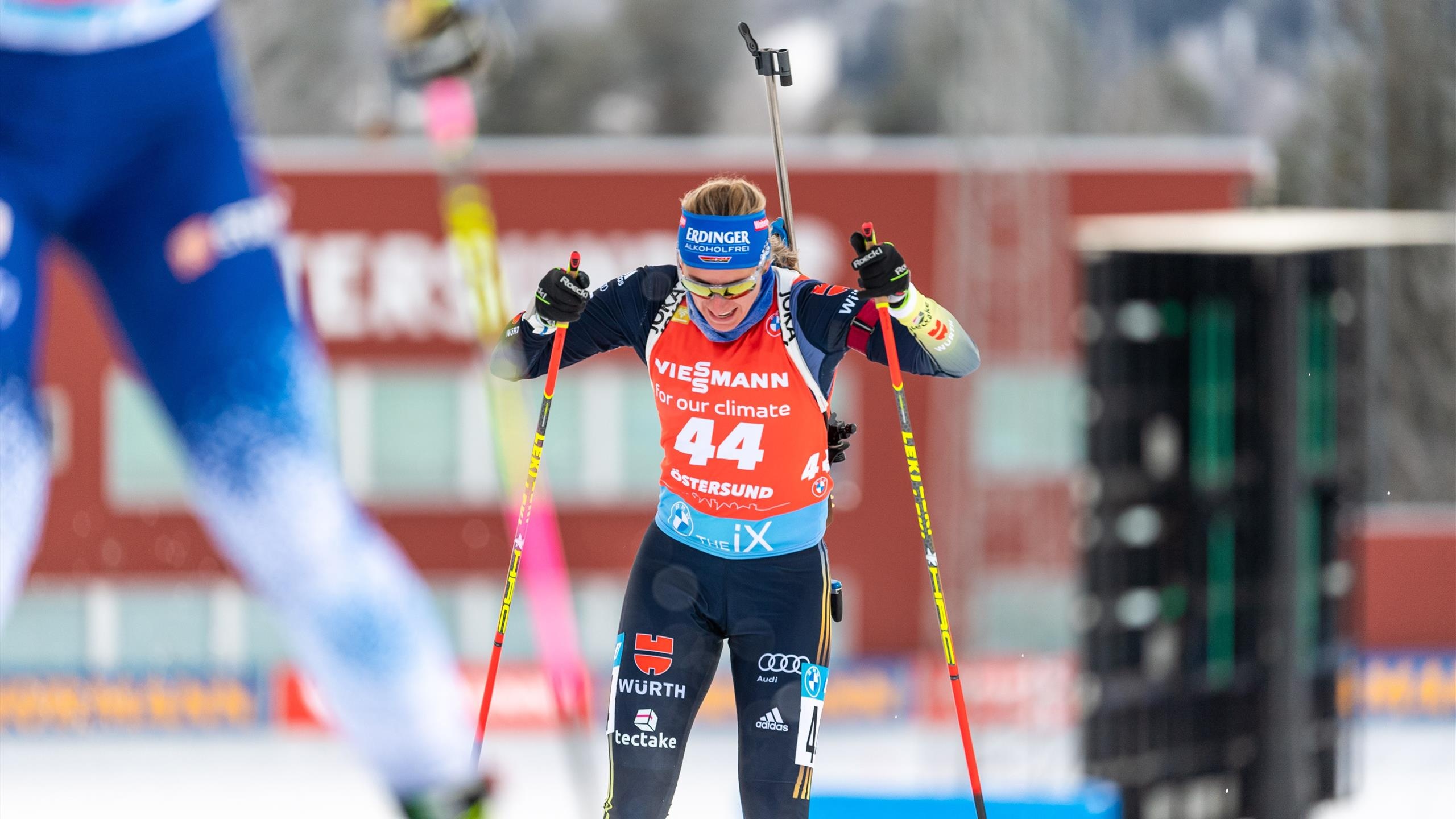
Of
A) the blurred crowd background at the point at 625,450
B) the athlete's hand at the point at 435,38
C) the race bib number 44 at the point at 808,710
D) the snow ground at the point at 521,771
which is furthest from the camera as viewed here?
the blurred crowd background at the point at 625,450

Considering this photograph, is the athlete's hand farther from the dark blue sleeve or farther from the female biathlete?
the dark blue sleeve

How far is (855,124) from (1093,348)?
1196 inches

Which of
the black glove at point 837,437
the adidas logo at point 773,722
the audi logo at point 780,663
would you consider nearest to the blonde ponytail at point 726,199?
the black glove at point 837,437

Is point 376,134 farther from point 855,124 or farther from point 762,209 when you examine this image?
point 855,124

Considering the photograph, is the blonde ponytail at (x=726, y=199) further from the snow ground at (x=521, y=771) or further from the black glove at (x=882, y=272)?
the snow ground at (x=521, y=771)

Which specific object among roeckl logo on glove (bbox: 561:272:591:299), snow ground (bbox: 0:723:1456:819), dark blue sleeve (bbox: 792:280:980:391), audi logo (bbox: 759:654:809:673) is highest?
roeckl logo on glove (bbox: 561:272:591:299)

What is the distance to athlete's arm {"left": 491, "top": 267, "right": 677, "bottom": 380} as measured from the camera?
13.2 feet

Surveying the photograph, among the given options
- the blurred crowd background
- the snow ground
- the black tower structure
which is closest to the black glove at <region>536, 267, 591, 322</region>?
the black tower structure

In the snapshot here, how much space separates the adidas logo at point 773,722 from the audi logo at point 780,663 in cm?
9

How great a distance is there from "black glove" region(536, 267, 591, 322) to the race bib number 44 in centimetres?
97

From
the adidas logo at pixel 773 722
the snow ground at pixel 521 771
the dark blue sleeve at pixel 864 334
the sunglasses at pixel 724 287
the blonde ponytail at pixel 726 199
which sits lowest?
the snow ground at pixel 521 771

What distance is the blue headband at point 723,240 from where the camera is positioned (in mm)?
3727

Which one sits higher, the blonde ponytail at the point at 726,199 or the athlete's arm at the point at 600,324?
the blonde ponytail at the point at 726,199

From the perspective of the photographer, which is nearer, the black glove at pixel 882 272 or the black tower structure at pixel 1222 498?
the black glove at pixel 882 272
